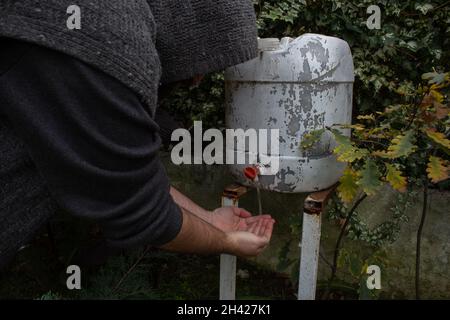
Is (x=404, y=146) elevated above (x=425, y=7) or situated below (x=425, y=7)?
below

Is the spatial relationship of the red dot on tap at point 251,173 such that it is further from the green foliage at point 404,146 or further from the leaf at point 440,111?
the leaf at point 440,111

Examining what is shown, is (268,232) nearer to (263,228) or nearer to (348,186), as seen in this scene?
(263,228)

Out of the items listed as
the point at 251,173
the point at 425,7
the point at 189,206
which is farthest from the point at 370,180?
the point at 425,7

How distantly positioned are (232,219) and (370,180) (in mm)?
496

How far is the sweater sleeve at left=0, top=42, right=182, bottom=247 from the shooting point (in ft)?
2.18

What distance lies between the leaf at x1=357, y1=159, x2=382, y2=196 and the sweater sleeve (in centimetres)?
49

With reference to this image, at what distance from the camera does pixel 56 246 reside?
1.73 m

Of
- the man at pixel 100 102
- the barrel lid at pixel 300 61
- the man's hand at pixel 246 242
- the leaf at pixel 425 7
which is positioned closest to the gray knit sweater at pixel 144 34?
the man at pixel 100 102

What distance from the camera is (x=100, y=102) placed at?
680 mm

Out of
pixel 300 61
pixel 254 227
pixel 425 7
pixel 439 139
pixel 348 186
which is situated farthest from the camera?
pixel 425 7

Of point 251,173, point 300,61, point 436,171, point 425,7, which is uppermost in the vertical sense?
point 425,7

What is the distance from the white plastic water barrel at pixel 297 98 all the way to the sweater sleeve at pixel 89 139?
501 millimetres

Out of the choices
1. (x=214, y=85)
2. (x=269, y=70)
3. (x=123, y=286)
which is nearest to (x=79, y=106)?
(x=269, y=70)
